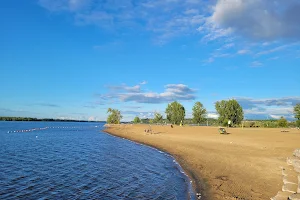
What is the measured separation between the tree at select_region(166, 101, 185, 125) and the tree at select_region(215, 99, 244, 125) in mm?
31664

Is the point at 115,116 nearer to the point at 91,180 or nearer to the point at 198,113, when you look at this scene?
the point at 198,113

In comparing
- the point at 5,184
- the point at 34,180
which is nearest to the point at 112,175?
the point at 34,180

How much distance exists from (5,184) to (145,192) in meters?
10.5

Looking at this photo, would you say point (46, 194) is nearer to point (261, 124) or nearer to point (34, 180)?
point (34, 180)

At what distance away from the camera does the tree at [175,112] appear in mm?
165625

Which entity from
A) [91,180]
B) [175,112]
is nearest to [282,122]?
[175,112]

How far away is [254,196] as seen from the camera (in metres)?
14.6

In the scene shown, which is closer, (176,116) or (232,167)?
(232,167)

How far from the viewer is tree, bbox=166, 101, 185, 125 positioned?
543ft

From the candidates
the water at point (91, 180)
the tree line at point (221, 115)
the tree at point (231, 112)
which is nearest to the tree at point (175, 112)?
the tree line at point (221, 115)

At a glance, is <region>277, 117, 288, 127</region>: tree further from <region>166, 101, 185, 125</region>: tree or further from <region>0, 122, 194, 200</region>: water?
<region>0, 122, 194, 200</region>: water

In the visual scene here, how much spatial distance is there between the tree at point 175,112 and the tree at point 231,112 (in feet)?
104

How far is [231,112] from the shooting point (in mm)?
137500

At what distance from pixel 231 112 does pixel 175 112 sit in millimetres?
41498
